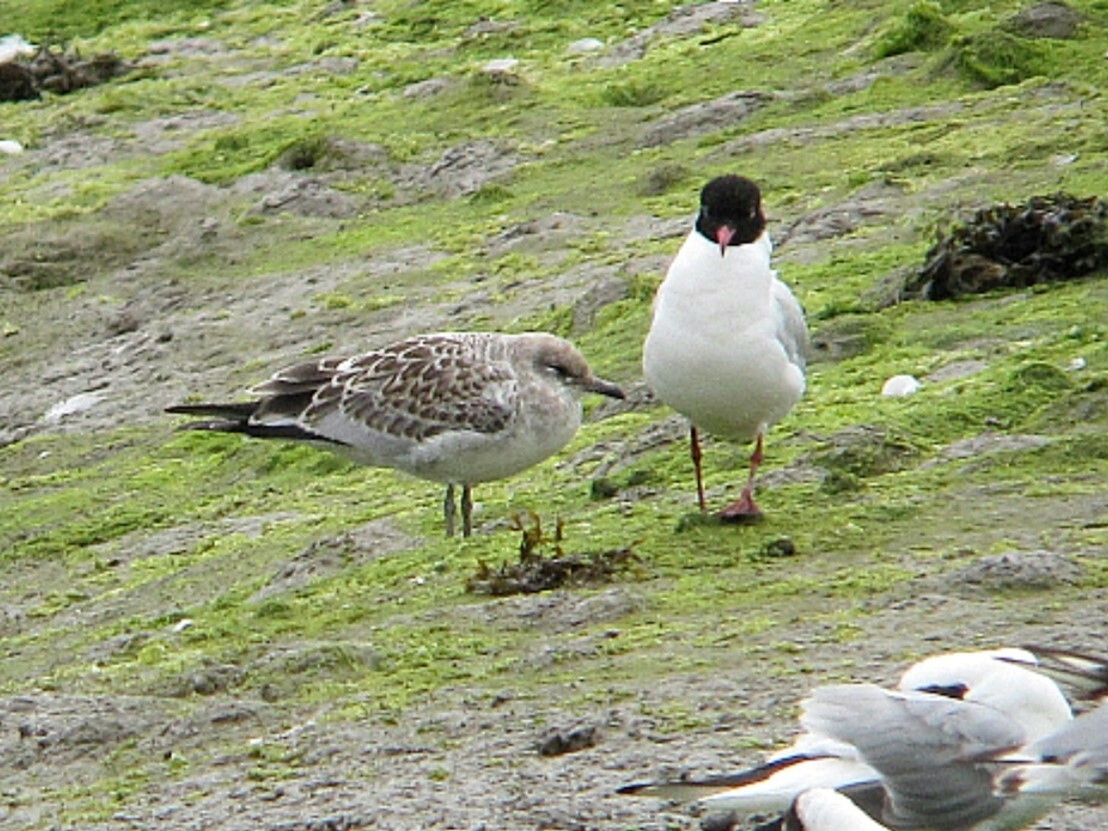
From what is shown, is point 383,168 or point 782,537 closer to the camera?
point 782,537

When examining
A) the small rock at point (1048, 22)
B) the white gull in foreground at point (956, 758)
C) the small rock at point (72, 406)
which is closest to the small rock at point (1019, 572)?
the white gull in foreground at point (956, 758)

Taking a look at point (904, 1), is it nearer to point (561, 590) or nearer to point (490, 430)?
point (490, 430)

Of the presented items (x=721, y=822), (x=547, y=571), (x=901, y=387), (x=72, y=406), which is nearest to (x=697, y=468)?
(x=547, y=571)

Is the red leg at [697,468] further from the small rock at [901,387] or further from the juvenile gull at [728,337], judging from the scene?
the small rock at [901,387]

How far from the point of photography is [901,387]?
10719mm

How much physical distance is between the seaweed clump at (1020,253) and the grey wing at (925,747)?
6768mm

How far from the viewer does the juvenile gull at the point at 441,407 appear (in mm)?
10094

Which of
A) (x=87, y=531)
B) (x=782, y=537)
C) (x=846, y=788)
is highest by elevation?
(x=846, y=788)

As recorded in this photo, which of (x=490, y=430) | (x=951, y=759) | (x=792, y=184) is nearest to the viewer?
(x=951, y=759)

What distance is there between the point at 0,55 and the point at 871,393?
13116 millimetres

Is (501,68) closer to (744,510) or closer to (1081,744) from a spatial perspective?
(744,510)

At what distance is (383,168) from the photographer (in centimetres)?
1734

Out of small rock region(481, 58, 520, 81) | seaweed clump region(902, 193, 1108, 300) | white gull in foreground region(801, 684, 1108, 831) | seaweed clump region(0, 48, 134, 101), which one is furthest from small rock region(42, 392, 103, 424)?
white gull in foreground region(801, 684, 1108, 831)

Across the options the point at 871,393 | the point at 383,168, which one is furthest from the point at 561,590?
the point at 383,168
